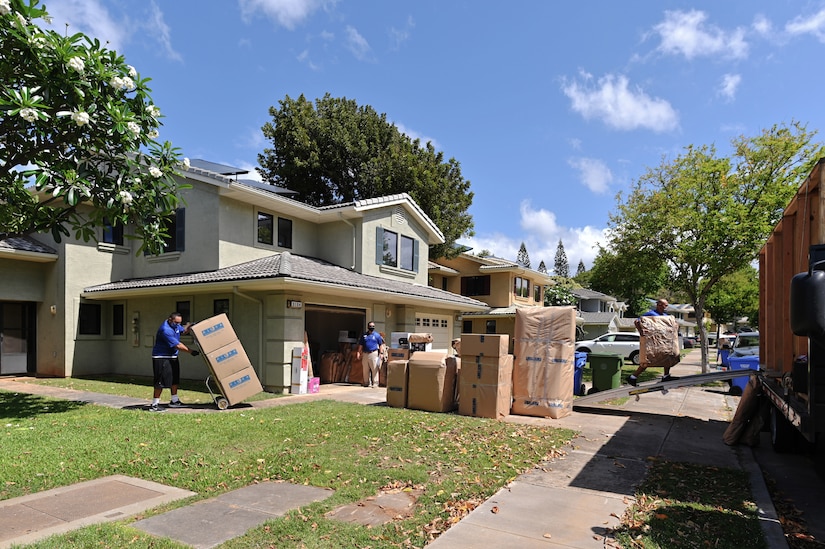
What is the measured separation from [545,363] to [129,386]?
10750mm

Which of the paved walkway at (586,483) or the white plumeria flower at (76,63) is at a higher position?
the white plumeria flower at (76,63)

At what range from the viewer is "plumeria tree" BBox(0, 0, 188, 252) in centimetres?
741

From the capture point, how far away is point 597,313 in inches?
1981

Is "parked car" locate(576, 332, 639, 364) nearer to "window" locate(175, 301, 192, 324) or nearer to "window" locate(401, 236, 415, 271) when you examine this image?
"window" locate(401, 236, 415, 271)

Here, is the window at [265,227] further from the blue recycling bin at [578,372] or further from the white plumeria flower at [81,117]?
the blue recycling bin at [578,372]

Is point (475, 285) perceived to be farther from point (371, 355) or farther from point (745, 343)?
point (371, 355)

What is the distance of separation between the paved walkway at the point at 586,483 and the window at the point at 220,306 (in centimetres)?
367

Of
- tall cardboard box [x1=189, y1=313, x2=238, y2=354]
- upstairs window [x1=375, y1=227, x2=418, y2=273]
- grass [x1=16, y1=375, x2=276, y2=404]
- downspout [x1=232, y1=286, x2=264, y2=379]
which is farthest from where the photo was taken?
upstairs window [x1=375, y1=227, x2=418, y2=273]

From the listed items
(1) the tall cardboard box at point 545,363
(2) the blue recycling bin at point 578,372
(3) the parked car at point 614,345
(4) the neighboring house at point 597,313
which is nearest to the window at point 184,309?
(1) the tall cardboard box at point 545,363

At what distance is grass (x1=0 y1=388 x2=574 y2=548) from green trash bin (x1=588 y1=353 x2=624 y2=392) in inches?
204

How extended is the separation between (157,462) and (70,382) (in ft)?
35.1

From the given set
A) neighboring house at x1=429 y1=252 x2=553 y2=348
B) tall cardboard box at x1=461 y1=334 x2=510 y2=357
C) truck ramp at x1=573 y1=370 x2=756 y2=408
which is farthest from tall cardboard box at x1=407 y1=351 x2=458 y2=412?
neighboring house at x1=429 y1=252 x2=553 y2=348

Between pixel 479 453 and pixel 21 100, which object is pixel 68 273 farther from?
pixel 479 453

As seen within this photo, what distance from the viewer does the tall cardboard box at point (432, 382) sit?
33.0 feet
